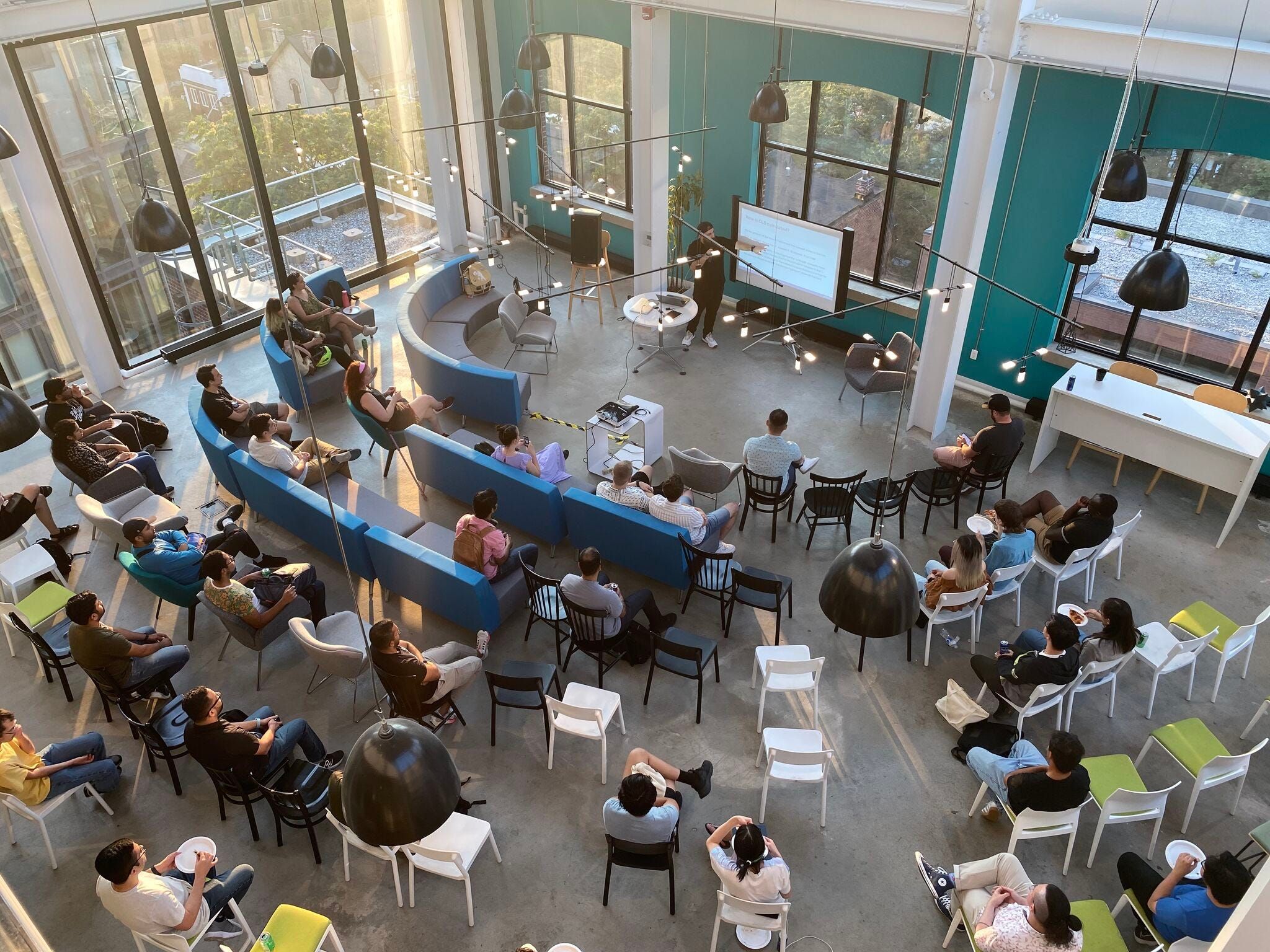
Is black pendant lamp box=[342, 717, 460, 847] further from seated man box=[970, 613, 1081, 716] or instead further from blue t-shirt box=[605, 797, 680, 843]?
seated man box=[970, 613, 1081, 716]

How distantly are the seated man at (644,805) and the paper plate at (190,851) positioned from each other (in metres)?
2.20

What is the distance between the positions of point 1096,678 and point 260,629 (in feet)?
18.9

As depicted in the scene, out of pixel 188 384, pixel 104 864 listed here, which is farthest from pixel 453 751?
pixel 188 384

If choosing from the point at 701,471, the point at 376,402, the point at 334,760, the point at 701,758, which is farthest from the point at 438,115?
the point at 701,758

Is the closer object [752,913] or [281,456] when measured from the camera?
[752,913]

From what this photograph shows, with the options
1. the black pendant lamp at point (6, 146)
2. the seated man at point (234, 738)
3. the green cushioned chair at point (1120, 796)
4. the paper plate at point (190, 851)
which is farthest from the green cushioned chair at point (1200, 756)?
the black pendant lamp at point (6, 146)

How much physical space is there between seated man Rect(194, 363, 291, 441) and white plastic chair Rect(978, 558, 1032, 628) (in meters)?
6.15

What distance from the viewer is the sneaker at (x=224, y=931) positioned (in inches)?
199

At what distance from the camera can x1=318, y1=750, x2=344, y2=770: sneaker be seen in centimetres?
605

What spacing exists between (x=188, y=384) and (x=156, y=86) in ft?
10.4

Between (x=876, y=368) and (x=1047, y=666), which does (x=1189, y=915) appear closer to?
(x=1047, y=666)

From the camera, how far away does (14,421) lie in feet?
18.1

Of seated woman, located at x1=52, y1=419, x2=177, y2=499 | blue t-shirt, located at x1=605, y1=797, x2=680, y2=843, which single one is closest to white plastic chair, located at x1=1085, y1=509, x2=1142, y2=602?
blue t-shirt, located at x1=605, y1=797, x2=680, y2=843

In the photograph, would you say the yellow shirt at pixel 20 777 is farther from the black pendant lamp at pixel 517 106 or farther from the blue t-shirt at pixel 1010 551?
the black pendant lamp at pixel 517 106
